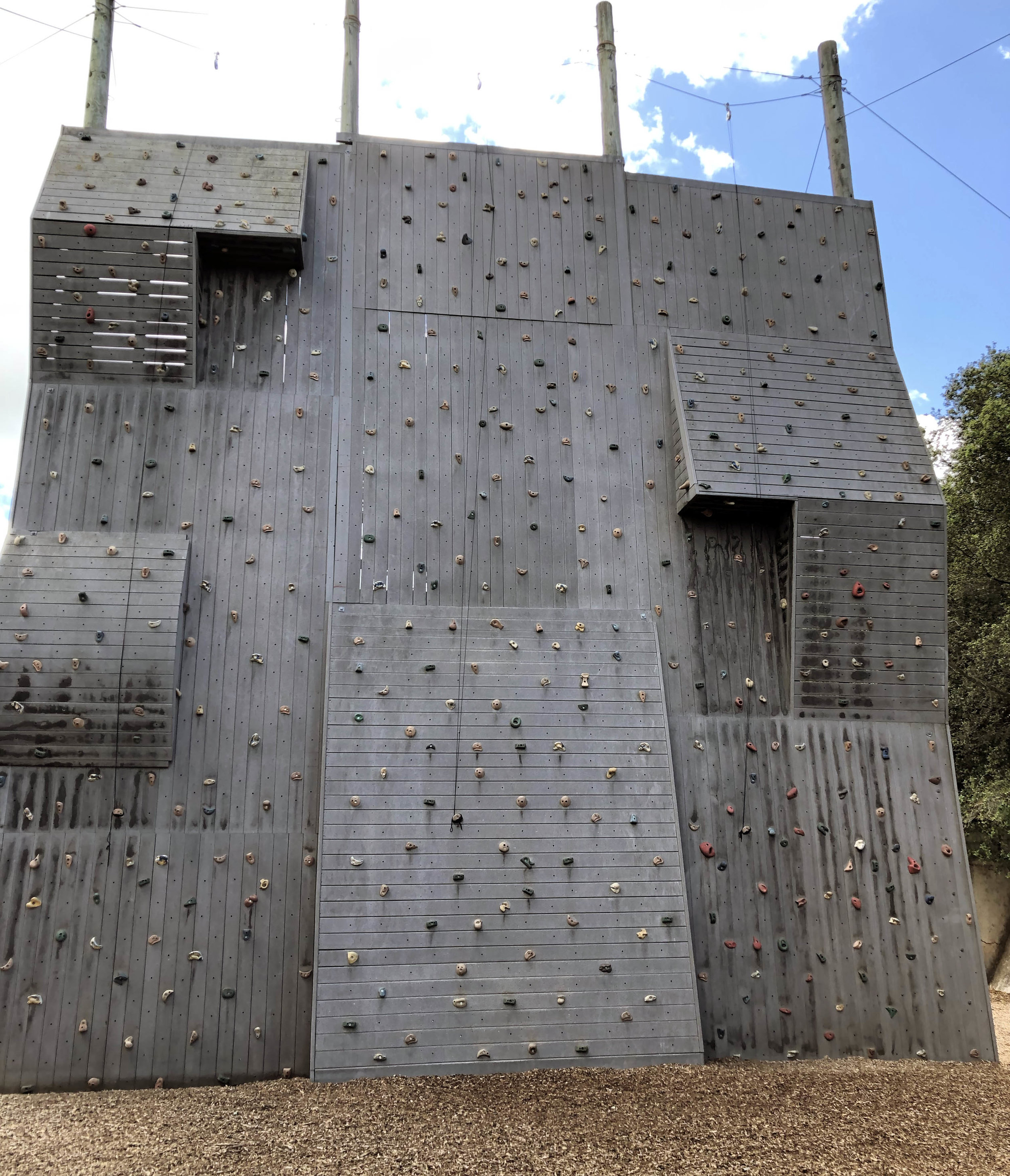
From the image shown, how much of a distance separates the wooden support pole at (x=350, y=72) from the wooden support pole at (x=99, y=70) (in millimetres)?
2144

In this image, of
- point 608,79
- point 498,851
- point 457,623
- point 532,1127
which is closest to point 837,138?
point 608,79

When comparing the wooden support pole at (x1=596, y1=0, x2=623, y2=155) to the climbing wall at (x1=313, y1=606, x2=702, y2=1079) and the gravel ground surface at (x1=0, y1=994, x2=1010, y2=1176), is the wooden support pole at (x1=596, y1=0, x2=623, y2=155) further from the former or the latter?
the gravel ground surface at (x1=0, y1=994, x2=1010, y2=1176)

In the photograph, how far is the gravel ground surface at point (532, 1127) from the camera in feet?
15.3

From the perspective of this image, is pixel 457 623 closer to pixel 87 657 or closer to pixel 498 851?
pixel 498 851

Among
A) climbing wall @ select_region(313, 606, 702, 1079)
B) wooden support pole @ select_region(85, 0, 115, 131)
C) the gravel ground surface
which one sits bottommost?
the gravel ground surface

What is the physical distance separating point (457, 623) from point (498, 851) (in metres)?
1.87

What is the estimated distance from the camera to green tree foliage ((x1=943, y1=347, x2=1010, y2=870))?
12.2 metres

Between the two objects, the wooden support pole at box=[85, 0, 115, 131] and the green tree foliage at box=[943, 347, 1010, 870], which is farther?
the green tree foliage at box=[943, 347, 1010, 870]

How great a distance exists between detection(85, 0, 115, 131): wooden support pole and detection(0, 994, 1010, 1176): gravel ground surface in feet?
26.2

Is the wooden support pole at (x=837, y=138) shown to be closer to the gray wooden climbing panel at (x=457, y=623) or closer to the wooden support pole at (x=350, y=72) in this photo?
the gray wooden climbing panel at (x=457, y=623)

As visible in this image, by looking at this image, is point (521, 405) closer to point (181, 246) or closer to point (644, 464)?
point (644, 464)

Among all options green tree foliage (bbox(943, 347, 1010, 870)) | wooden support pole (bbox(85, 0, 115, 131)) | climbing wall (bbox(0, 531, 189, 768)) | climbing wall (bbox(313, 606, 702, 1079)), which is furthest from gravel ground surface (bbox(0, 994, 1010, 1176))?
wooden support pole (bbox(85, 0, 115, 131))

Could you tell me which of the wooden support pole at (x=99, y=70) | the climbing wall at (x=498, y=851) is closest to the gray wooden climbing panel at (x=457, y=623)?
the climbing wall at (x=498, y=851)

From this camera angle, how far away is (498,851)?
6.56 metres
